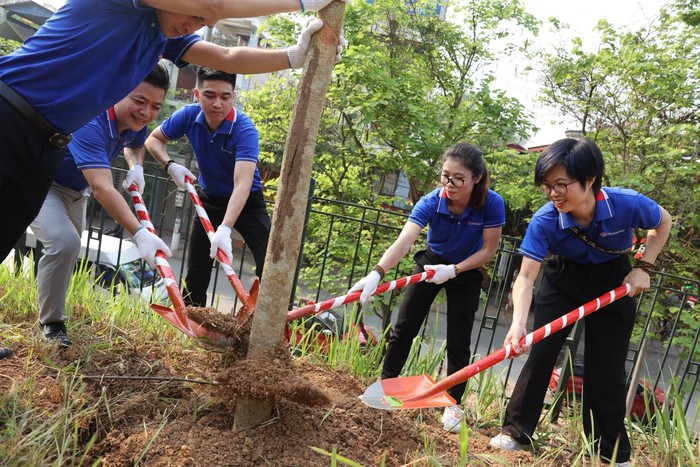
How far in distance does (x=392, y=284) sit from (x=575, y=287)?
902 mm

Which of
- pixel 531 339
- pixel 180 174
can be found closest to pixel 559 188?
pixel 531 339

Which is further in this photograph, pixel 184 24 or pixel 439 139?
pixel 439 139

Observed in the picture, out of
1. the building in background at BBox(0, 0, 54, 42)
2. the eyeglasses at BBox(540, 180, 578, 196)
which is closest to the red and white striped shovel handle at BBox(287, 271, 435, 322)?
the eyeglasses at BBox(540, 180, 578, 196)

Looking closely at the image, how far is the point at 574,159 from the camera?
2244mm

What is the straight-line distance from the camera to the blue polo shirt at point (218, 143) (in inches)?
123

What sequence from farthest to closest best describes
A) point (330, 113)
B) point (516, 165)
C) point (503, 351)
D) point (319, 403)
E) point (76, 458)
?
point (330, 113) → point (516, 165) → point (503, 351) → point (319, 403) → point (76, 458)

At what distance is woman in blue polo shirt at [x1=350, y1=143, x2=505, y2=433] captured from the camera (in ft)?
9.00

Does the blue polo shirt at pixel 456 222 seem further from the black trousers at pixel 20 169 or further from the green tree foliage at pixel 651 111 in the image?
the green tree foliage at pixel 651 111

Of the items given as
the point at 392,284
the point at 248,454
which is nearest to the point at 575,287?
the point at 392,284

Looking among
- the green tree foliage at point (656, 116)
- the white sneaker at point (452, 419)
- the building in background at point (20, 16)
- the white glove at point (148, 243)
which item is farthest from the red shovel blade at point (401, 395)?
the building in background at point (20, 16)

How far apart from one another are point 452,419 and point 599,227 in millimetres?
1171

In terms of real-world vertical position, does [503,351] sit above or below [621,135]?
below

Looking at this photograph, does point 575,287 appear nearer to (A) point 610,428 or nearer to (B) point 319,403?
(A) point 610,428

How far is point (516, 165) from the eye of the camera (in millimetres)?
7301
